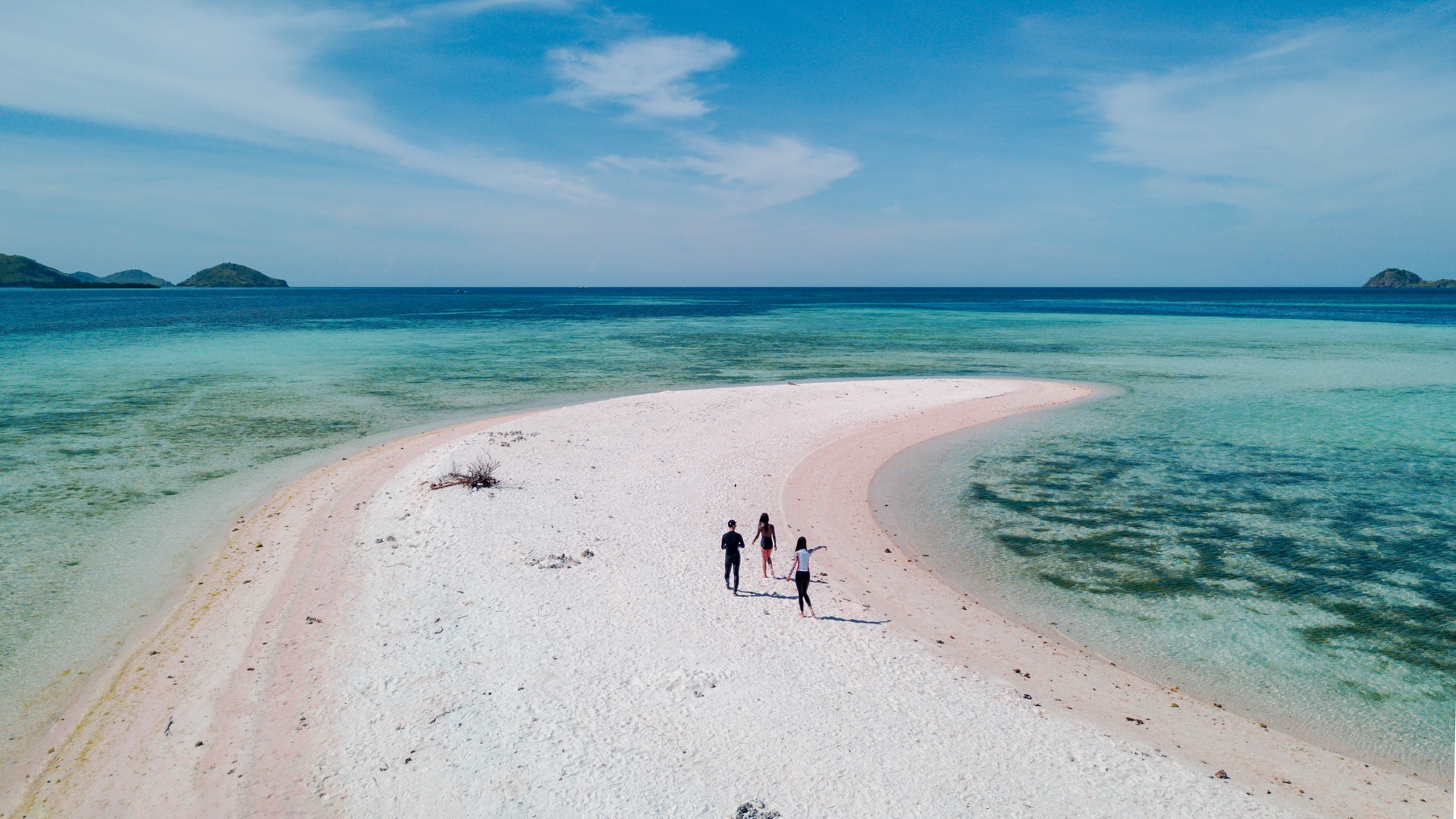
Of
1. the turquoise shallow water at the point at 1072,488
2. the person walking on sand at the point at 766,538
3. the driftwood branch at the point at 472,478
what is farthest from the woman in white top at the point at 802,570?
the driftwood branch at the point at 472,478

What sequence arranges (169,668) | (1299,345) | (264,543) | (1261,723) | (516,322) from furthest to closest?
(516,322) → (1299,345) → (264,543) → (169,668) → (1261,723)

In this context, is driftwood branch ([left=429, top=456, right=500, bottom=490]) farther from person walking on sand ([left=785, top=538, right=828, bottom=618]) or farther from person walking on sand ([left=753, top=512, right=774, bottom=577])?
person walking on sand ([left=785, top=538, right=828, bottom=618])

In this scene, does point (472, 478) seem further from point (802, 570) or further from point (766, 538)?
point (802, 570)

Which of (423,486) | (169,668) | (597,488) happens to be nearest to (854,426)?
(597,488)

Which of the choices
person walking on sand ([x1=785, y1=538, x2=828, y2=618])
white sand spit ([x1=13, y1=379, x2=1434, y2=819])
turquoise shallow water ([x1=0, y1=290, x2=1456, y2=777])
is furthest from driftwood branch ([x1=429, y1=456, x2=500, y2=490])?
person walking on sand ([x1=785, y1=538, x2=828, y2=618])

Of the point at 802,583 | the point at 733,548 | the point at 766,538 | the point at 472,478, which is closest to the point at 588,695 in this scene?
the point at 733,548

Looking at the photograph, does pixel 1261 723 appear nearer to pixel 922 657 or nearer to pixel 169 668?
pixel 922 657
